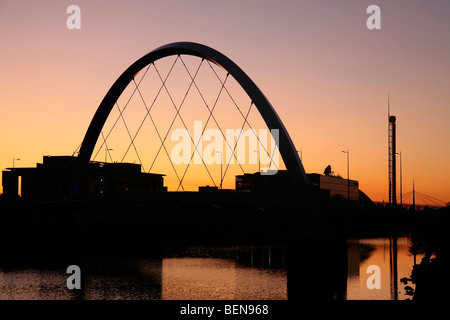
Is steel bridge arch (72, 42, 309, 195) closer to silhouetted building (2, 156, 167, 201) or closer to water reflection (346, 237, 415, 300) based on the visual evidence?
water reflection (346, 237, 415, 300)

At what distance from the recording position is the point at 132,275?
150 feet

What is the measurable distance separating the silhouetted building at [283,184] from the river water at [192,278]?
2158 inches

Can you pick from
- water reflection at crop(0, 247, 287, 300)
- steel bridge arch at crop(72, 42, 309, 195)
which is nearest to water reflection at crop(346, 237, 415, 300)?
water reflection at crop(0, 247, 287, 300)

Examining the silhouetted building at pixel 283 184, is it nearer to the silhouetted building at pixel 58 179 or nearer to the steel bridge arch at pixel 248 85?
the silhouetted building at pixel 58 179

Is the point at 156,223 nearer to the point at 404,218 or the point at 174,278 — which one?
the point at 174,278

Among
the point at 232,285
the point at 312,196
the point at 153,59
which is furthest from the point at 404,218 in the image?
the point at 153,59

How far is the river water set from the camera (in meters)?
37.0

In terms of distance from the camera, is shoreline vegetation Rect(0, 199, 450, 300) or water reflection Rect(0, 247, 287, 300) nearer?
shoreline vegetation Rect(0, 199, 450, 300)

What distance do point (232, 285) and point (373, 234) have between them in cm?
6244

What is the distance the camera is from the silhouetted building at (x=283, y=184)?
12282 cm

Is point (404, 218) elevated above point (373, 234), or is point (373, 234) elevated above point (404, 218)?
point (404, 218)

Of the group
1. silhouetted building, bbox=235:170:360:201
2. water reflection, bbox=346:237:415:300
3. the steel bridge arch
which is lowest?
water reflection, bbox=346:237:415:300

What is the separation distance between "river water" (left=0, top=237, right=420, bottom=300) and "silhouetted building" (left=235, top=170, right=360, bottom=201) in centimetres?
5481

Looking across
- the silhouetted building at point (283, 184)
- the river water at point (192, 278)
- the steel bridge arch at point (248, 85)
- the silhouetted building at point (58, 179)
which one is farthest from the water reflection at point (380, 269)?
the silhouetted building at point (58, 179)
